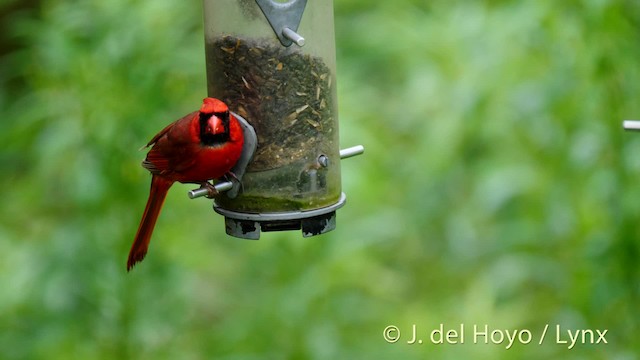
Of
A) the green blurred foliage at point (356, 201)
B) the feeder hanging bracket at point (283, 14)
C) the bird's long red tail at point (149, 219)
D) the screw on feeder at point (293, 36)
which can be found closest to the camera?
the screw on feeder at point (293, 36)

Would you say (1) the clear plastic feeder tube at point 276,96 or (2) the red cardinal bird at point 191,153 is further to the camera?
(1) the clear plastic feeder tube at point 276,96

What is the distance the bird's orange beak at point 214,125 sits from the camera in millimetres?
3777

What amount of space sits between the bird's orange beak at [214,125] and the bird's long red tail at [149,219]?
0.37 metres

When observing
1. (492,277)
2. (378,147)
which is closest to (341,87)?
(378,147)

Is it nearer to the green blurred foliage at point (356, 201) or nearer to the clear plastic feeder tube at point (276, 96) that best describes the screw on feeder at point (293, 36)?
the clear plastic feeder tube at point (276, 96)

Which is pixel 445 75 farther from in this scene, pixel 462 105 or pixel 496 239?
pixel 496 239

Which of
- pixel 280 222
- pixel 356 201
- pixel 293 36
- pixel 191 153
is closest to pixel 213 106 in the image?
pixel 191 153

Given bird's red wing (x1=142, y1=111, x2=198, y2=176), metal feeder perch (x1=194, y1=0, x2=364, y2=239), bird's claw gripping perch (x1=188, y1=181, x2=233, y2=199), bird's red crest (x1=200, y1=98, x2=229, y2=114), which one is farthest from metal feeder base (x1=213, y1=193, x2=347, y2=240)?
bird's red crest (x1=200, y1=98, x2=229, y2=114)

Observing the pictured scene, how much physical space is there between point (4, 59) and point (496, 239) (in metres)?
3.85

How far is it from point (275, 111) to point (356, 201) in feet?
4.33

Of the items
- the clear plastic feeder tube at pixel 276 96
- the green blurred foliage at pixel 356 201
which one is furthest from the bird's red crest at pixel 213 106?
the green blurred foliage at pixel 356 201

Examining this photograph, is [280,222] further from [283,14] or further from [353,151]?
[283,14]

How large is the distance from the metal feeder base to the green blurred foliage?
0.68 meters

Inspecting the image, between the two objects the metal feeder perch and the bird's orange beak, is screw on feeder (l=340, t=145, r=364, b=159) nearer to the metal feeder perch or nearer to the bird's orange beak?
the metal feeder perch
